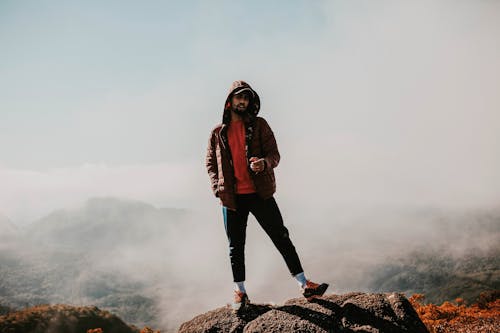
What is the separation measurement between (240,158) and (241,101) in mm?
971

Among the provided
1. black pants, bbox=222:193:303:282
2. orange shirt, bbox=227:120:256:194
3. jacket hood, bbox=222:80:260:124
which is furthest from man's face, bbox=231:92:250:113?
black pants, bbox=222:193:303:282

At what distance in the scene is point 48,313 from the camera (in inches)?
3430

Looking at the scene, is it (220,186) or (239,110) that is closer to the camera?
(220,186)

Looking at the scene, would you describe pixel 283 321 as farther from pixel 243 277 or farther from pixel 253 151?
pixel 253 151

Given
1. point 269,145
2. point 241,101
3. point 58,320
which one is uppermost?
point 58,320

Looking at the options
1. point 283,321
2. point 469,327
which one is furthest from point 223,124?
point 469,327

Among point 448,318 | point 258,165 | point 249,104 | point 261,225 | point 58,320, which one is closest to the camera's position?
point 258,165

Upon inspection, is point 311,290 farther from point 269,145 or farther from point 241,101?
point 241,101

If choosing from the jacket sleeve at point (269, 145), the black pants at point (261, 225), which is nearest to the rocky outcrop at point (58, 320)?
the black pants at point (261, 225)

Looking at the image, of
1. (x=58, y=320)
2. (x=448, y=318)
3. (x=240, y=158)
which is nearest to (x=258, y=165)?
(x=240, y=158)

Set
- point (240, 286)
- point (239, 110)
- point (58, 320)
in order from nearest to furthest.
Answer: point (240, 286) < point (239, 110) < point (58, 320)

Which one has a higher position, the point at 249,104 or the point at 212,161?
the point at 249,104

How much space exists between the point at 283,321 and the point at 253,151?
8.73 feet

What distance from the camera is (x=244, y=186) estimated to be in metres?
5.71
